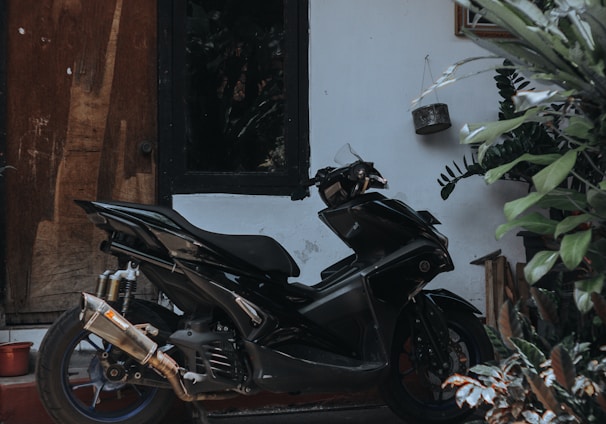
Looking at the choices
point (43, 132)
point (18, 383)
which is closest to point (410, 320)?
point (18, 383)

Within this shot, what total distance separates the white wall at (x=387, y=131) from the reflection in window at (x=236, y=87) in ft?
0.74

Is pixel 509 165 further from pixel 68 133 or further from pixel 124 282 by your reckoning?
pixel 68 133

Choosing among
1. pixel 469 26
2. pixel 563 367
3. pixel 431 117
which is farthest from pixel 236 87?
pixel 563 367

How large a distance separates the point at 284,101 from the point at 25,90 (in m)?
1.57

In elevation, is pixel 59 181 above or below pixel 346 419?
above

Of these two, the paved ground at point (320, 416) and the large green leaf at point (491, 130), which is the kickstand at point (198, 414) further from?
the large green leaf at point (491, 130)

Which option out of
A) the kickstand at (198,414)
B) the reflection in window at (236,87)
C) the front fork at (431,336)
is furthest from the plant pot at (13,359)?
the front fork at (431,336)

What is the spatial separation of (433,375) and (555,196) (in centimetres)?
188

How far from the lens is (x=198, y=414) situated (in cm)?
438

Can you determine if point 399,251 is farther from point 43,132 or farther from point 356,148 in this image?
point 43,132

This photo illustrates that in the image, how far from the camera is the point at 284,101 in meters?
5.52

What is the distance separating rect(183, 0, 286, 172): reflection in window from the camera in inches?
214

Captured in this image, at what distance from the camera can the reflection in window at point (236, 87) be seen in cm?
544

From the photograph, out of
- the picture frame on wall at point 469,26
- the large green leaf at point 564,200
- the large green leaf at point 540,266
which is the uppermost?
the picture frame on wall at point 469,26
